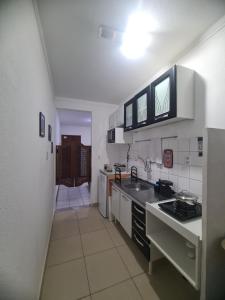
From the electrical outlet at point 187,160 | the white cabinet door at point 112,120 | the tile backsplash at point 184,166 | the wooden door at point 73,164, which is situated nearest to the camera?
the tile backsplash at point 184,166

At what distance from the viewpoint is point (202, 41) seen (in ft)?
4.76

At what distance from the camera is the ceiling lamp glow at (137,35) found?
1.25m

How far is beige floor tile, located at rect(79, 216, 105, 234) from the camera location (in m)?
2.41

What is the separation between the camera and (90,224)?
2.57 m

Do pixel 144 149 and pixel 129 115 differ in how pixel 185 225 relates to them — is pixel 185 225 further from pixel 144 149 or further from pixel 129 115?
pixel 129 115

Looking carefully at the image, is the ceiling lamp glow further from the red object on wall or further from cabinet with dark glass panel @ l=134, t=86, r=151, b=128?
the red object on wall

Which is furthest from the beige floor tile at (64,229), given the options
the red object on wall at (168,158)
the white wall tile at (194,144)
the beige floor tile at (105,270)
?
the white wall tile at (194,144)

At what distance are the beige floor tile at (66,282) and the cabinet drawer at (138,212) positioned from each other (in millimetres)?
855

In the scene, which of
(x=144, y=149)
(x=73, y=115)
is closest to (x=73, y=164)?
(x=73, y=115)

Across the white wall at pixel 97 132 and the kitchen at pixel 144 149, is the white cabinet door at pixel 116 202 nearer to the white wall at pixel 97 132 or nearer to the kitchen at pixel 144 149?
the kitchen at pixel 144 149

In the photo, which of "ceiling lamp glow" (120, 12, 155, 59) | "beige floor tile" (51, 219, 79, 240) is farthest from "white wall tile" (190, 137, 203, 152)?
"beige floor tile" (51, 219, 79, 240)

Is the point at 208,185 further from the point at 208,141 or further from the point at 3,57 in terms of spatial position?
the point at 3,57

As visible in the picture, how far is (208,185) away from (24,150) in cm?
125

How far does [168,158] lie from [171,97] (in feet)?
2.78
